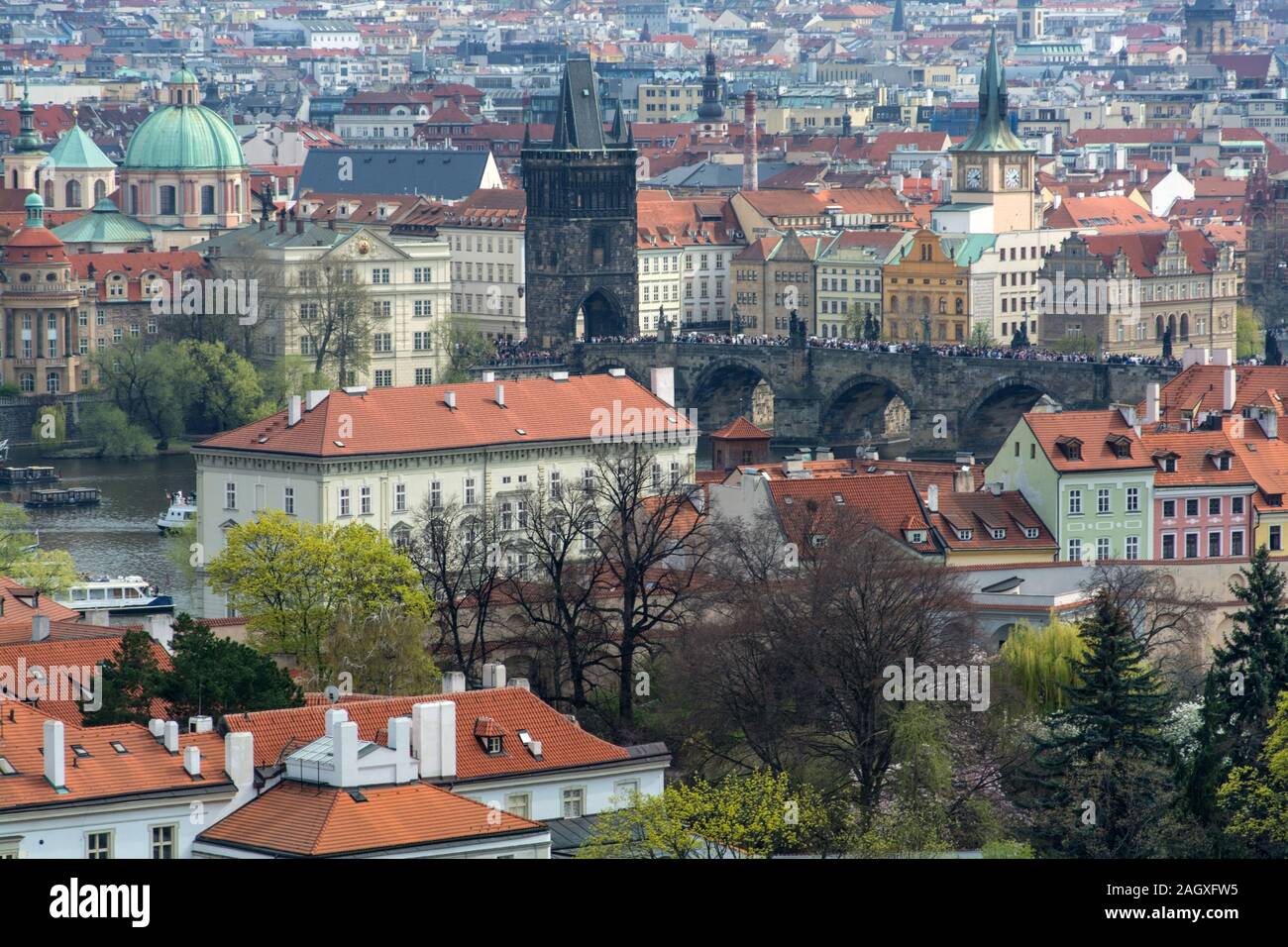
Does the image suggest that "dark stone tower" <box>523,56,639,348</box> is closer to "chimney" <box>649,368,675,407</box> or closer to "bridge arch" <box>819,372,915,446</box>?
"bridge arch" <box>819,372,915,446</box>

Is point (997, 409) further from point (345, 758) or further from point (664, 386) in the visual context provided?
point (345, 758)

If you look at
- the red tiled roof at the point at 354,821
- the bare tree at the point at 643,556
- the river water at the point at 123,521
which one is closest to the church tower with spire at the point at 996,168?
the river water at the point at 123,521

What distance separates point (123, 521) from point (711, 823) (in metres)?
46.9

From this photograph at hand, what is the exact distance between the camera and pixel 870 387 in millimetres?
91938

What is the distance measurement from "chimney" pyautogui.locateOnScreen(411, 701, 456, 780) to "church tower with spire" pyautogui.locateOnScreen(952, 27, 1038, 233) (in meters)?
85.0

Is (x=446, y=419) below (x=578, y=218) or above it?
below

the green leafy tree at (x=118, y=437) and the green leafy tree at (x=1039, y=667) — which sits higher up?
the green leafy tree at (x=118, y=437)

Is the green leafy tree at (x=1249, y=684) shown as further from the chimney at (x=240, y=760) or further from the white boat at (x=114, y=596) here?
the white boat at (x=114, y=596)

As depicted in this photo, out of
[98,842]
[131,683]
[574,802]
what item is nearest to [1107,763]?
[574,802]

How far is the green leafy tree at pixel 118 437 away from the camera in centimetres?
8338

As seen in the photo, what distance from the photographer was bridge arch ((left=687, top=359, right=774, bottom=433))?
3671 inches

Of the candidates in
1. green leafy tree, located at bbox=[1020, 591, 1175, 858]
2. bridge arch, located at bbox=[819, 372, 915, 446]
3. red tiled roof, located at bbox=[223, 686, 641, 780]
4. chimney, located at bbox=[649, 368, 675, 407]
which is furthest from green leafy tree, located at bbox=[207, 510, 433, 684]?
bridge arch, located at bbox=[819, 372, 915, 446]

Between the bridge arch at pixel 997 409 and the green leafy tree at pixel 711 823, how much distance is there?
62.1 metres
